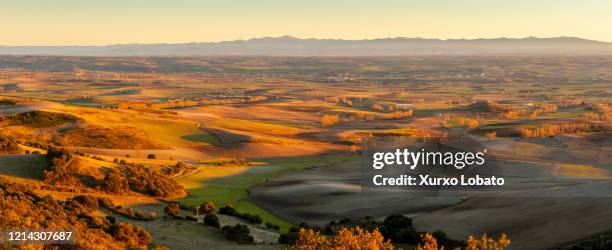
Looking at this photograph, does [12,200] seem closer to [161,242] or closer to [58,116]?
[161,242]

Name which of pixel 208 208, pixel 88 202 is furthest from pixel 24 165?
pixel 208 208

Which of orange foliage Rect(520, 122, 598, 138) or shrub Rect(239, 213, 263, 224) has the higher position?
shrub Rect(239, 213, 263, 224)

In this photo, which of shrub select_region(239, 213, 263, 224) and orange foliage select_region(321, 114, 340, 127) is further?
orange foliage select_region(321, 114, 340, 127)

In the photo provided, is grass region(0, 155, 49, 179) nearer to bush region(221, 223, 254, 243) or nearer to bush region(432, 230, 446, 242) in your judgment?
bush region(221, 223, 254, 243)

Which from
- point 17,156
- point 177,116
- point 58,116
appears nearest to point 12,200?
point 17,156

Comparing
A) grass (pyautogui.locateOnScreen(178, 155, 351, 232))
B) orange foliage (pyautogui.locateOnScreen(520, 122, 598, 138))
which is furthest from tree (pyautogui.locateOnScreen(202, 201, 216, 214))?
orange foliage (pyautogui.locateOnScreen(520, 122, 598, 138))
